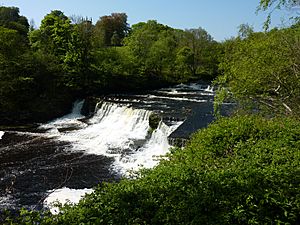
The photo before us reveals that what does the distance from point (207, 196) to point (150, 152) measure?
9.81m

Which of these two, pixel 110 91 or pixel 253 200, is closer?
pixel 253 200

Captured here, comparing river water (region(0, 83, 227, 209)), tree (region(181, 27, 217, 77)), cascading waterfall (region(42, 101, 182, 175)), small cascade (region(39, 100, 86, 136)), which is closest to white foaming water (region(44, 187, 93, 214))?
river water (region(0, 83, 227, 209))

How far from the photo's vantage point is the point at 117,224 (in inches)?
149

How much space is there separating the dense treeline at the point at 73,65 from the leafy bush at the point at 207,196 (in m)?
16.6

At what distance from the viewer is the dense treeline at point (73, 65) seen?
65.5 ft

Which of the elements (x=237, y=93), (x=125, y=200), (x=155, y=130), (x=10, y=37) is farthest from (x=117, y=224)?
(x=10, y=37)

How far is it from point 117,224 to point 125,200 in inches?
21.3

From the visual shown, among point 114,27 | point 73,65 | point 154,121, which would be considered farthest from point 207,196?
point 114,27

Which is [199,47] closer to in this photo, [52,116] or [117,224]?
[52,116]

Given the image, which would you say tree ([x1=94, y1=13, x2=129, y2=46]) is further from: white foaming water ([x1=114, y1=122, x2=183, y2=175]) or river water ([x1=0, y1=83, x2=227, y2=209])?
white foaming water ([x1=114, y1=122, x2=183, y2=175])

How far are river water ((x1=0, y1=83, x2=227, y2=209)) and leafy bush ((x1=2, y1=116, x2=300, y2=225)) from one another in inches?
101

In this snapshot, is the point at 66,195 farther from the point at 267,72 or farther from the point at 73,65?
the point at 73,65

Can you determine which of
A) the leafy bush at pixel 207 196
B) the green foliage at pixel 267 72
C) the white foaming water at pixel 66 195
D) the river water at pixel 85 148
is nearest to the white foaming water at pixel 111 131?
the river water at pixel 85 148

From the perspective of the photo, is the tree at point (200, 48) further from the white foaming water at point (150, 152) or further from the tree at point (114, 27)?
the white foaming water at point (150, 152)
